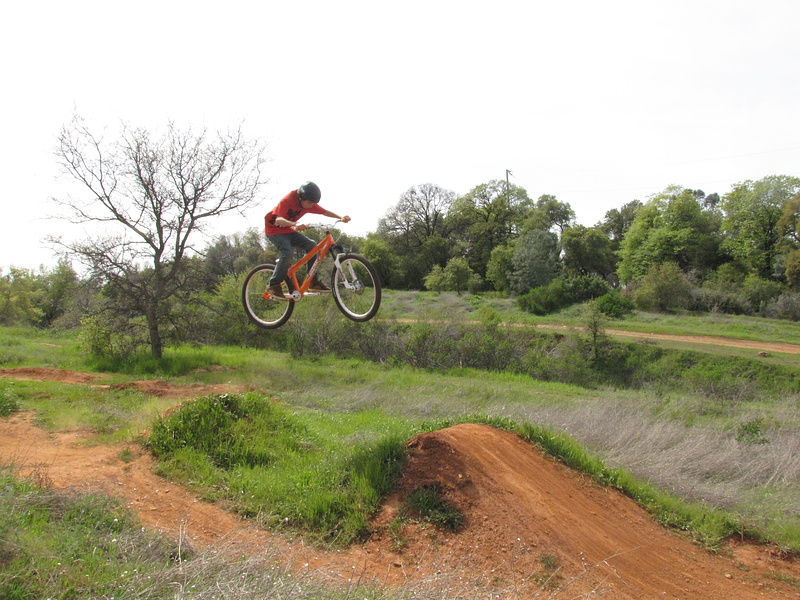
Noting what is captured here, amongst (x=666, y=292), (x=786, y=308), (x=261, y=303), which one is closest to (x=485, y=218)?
(x=666, y=292)

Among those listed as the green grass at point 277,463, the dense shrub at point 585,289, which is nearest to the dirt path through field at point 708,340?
the dense shrub at point 585,289

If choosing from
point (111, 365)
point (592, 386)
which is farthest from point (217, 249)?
point (592, 386)

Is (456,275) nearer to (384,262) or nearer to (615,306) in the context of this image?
(384,262)

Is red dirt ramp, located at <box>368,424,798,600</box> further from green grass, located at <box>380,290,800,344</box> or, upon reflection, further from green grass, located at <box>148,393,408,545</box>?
green grass, located at <box>380,290,800,344</box>

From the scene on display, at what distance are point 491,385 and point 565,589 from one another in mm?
15325

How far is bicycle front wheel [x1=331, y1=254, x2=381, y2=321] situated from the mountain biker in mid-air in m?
0.41

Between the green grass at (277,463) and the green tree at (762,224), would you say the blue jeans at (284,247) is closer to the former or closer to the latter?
the green grass at (277,463)

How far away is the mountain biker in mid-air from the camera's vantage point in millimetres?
7555

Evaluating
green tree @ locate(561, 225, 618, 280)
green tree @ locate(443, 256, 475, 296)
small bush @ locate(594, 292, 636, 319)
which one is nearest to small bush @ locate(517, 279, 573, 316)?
small bush @ locate(594, 292, 636, 319)

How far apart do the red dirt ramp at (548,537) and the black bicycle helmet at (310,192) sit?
15.6ft

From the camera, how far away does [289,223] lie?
749 cm

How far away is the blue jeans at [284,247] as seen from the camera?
7941 millimetres

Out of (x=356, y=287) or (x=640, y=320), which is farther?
(x=640, y=320)

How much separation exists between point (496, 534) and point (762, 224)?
44557 millimetres
